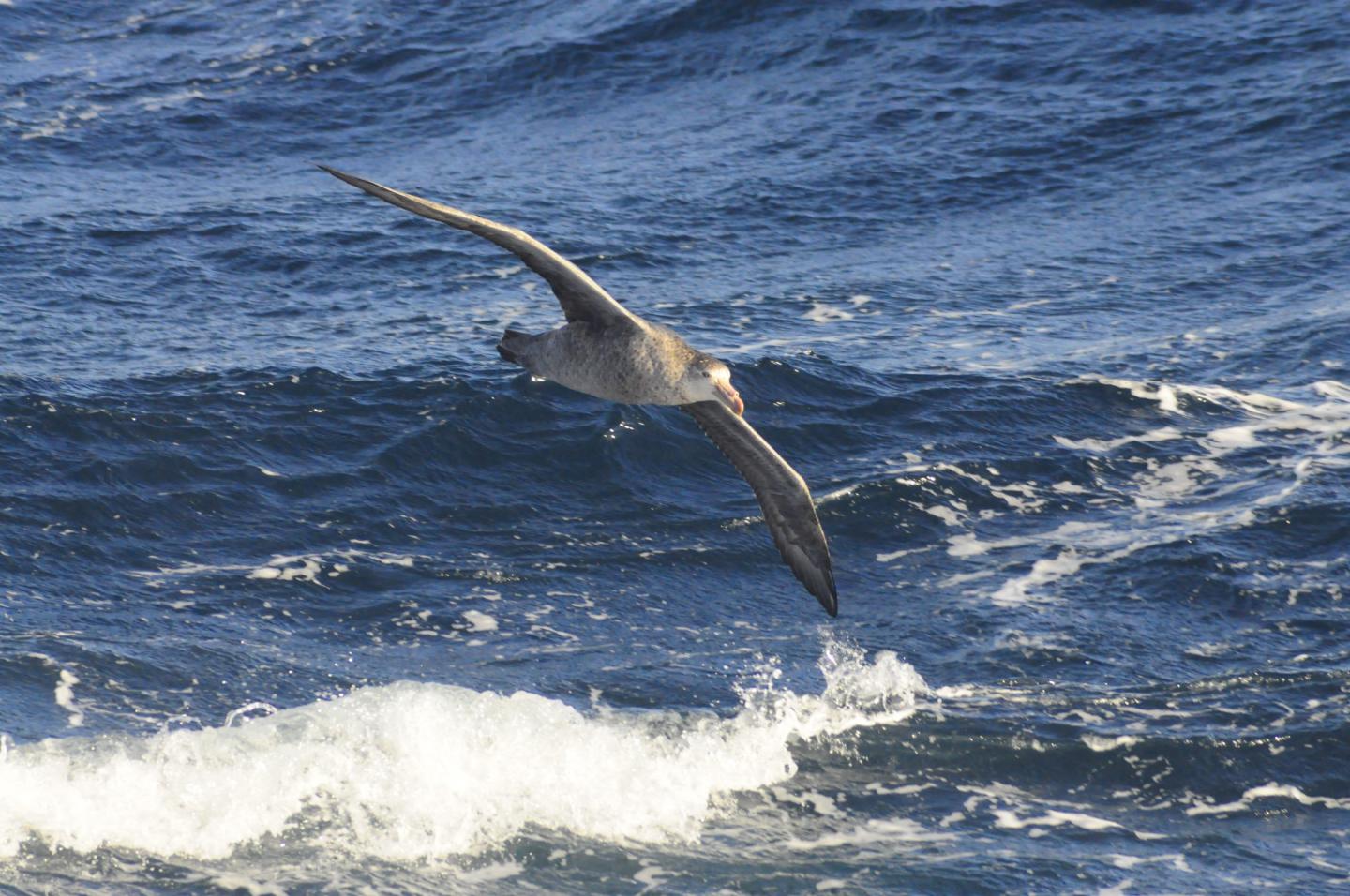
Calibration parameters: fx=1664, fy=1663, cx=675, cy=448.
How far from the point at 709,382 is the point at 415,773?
12.9 ft

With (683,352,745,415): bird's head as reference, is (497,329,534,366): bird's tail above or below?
above

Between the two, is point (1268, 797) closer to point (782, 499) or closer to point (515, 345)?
point (782, 499)

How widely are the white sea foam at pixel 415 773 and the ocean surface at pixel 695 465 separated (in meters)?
0.04

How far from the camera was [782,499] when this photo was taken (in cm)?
1293

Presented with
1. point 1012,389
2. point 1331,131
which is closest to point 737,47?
point 1331,131

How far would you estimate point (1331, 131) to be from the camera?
25.4m

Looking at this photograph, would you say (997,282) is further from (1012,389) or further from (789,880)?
(789,880)

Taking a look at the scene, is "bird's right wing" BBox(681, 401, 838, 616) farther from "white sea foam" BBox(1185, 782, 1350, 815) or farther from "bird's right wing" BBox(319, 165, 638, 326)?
"white sea foam" BBox(1185, 782, 1350, 815)

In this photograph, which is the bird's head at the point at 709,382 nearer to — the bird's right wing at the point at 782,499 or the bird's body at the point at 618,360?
the bird's body at the point at 618,360

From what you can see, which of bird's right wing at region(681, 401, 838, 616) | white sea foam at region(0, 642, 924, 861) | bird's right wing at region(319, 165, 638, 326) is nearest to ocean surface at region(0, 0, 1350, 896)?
white sea foam at region(0, 642, 924, 861)

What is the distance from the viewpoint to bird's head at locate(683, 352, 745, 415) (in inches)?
447

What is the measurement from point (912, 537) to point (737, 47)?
48.4 feet

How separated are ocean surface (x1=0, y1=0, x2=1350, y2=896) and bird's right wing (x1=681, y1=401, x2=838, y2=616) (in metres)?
1.50

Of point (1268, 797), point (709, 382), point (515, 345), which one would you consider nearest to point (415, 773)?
point (515, 345)
